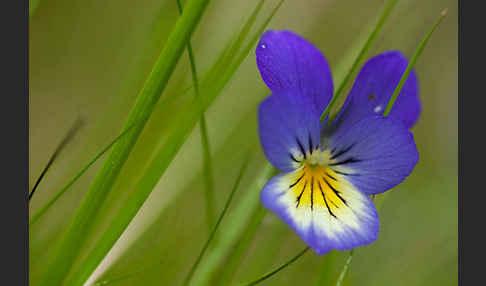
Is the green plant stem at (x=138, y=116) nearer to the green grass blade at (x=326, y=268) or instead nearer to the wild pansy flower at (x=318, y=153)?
the wild pansy flower at (x=318, y=153)

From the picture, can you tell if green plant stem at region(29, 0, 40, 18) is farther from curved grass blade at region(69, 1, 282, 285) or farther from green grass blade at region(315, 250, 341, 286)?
green grass blade at region(315, 250, 341, 286)

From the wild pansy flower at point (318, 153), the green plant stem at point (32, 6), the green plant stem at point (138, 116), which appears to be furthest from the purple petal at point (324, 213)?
the green plant stem at point (32, 6)

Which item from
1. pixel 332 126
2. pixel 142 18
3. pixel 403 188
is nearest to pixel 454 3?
pixel 403 188

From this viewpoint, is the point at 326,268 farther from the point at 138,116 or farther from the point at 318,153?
the point at 138,116

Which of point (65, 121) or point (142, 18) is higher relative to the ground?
point (142, 18)

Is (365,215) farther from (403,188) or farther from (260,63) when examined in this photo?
(403,188)

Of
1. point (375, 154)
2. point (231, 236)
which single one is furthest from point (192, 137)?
point (375, 154)
